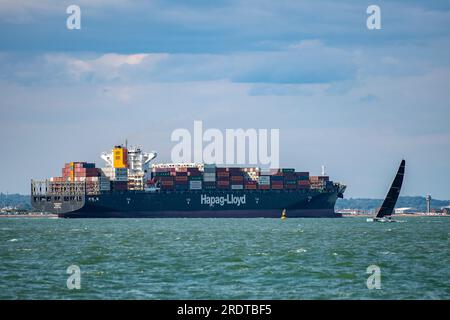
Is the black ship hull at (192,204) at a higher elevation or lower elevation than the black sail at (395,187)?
lower

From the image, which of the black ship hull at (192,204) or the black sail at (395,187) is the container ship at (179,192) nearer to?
the black ship hull at (192,204)

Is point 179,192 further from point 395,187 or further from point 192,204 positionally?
point 395,187

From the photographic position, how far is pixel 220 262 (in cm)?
4450

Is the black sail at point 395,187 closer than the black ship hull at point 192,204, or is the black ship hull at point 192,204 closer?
the black sail at point 395,187

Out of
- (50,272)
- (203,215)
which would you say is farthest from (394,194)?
(50,272)

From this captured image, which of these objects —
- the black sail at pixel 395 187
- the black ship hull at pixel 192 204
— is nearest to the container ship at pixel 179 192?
the black ship hull at pixel 192 204

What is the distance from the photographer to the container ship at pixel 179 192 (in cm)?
13900

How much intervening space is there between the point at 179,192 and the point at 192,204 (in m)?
2.72

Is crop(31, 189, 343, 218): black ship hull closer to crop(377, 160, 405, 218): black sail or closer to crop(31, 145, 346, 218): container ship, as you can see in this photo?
crop(31, 145, 346, 218): container ship

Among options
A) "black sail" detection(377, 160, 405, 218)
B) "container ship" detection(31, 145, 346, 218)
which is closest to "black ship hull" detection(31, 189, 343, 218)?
"container ship" detection(31, 145, 346, 218)

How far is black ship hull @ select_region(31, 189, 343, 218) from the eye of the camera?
138m
